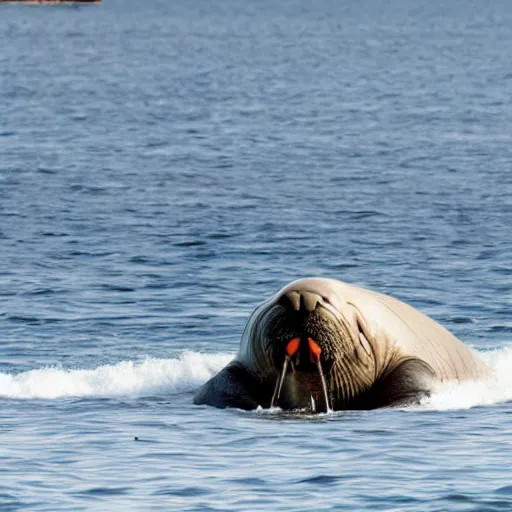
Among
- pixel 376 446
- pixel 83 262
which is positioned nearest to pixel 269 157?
pixel 83 262

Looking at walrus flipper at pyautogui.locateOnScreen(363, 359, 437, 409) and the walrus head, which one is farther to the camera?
walrus flipper at pyautogui.locateOnScreen(363, 359, 437, 409)

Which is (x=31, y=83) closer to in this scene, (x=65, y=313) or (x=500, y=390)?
(x=65, y=313)

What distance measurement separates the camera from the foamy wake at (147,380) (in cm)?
2158

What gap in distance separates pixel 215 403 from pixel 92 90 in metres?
70.5

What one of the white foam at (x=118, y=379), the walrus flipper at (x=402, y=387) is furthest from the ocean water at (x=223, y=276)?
the walrus flipper at (x=402, y=387)

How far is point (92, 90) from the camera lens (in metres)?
89.6

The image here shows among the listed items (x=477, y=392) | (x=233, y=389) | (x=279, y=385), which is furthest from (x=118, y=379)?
(x=477, y=392)

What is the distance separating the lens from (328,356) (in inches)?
758

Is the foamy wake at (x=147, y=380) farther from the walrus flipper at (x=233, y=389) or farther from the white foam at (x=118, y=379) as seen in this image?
the walrus flipper at (x=233, y=389)

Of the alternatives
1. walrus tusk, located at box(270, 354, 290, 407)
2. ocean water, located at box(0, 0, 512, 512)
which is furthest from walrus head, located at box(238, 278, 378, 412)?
ocean water, located at box(0, 0, 512, 512)

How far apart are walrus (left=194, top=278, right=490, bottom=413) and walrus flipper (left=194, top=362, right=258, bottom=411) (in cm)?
1

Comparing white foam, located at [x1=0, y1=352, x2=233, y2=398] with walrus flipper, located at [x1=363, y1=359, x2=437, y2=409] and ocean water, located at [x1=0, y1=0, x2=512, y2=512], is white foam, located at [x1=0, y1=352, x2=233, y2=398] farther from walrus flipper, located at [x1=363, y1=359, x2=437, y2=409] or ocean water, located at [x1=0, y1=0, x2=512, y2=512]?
walrus flipper, located at [x1=363, y1=359, x2=437, y2=409]

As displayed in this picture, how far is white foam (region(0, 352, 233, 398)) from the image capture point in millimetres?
22203

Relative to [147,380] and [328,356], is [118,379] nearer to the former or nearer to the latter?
[147,380]
